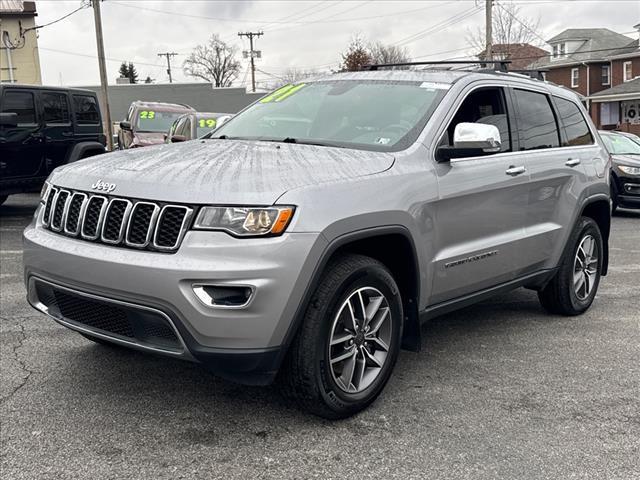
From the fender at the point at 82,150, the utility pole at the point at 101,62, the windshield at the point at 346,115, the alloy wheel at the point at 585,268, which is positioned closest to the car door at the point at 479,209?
the windshield at the point at 346,115

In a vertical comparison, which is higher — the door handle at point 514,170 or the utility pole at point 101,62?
the utility pole at point 101,62

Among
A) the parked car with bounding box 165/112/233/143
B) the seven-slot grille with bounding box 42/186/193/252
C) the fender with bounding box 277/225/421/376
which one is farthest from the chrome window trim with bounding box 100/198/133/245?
the parked car with bounding box 165/112/233/143

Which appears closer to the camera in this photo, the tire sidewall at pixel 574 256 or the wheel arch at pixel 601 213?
the tire sidewall at pixel 574 256

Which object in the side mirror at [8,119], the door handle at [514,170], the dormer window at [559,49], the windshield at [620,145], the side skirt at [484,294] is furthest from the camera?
the dormer window at [559,49]

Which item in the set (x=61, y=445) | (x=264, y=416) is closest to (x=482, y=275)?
(x=264, y=416)

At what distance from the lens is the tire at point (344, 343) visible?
326 centimetres

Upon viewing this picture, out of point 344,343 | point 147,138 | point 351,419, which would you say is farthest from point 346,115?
point 147,138

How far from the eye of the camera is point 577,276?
555 cm

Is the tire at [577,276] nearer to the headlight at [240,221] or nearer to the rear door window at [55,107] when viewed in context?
the headlight at [240,221]

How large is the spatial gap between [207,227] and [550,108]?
3.37 metres

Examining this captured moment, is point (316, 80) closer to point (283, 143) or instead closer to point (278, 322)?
point (283, 143)

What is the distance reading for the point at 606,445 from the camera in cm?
332

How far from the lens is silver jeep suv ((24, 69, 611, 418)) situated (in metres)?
3.05

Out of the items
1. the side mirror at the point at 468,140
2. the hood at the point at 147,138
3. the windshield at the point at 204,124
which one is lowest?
the hood at the point at 147,138
